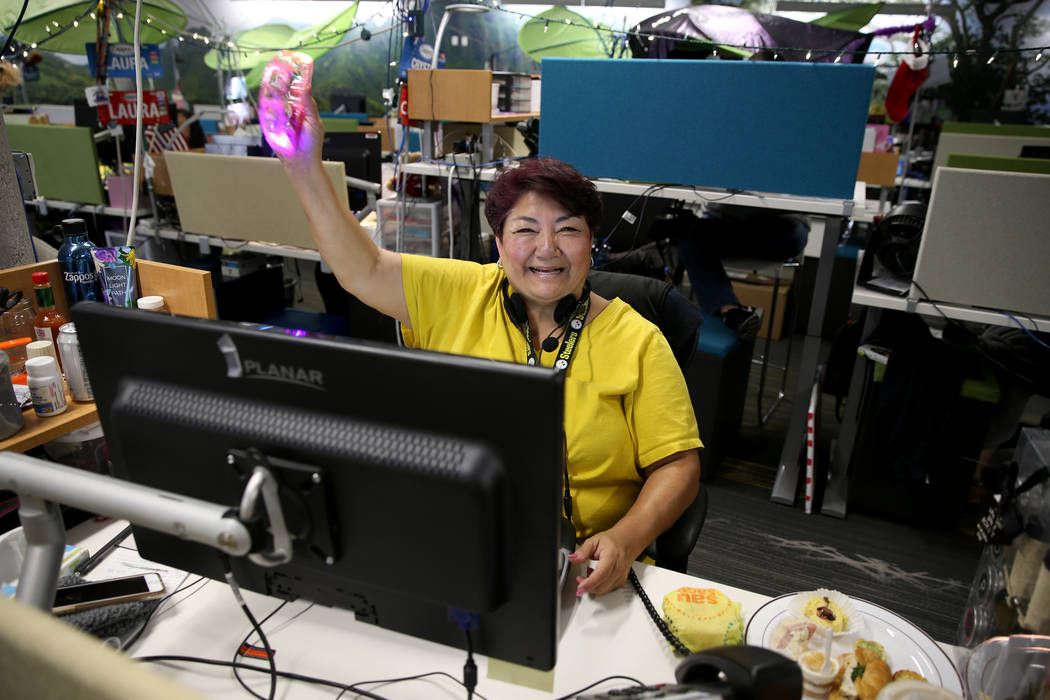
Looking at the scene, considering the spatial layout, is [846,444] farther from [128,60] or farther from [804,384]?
[128,60]

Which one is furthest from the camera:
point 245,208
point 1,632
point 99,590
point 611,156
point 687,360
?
point 245,208

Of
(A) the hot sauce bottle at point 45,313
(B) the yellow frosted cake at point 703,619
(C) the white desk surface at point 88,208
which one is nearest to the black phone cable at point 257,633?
(B) the yellow frosted cake at point 703,619

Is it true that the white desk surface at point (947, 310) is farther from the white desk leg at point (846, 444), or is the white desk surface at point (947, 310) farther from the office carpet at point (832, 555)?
the office carpet at point (832, 555)

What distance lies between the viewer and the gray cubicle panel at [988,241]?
7.04ft

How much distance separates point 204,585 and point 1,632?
79 centimetres

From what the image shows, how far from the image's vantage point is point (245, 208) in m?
3.16

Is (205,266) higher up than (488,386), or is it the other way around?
(488,386)

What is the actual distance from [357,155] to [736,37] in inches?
76.5

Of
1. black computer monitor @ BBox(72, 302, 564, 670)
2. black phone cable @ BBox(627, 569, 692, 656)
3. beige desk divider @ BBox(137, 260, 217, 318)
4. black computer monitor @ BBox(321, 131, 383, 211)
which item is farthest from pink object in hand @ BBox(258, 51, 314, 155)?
black computer monitor @ BBox(321, 131, 383, 211)

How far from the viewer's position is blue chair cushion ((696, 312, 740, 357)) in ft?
8.84

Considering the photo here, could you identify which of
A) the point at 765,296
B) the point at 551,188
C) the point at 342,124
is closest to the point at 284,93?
the point at 551,188

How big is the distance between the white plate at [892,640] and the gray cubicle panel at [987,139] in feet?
11.8

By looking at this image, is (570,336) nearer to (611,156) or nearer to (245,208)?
(611,156)

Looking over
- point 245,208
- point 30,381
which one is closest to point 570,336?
point 30,381
